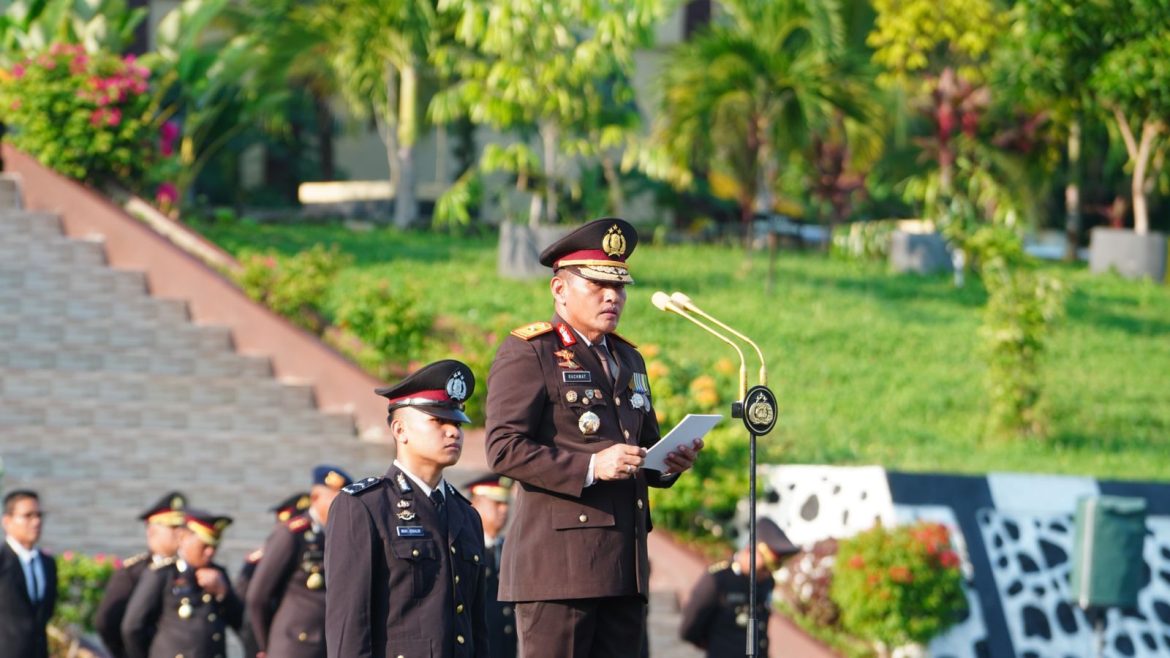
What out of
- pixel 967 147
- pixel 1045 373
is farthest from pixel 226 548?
pixel 967 147

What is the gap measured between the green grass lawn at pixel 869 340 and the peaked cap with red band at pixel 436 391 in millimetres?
9167

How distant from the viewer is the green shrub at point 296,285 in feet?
57.1

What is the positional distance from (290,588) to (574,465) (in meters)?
3.89

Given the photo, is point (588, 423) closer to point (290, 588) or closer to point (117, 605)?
point (290, 588)

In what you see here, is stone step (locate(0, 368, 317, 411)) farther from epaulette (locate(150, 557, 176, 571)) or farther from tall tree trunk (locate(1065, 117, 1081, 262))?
tall tree trunk (locate(1065, 117, 1081, 262))

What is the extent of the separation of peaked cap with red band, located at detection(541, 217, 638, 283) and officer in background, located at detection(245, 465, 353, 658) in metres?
3.42

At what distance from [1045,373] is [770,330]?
263 cm

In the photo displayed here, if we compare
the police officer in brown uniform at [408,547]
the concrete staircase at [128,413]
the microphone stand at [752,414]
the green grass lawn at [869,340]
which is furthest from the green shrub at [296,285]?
the police officer in brown uniform at [408,547]

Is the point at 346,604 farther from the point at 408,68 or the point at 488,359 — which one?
the point at 408,68

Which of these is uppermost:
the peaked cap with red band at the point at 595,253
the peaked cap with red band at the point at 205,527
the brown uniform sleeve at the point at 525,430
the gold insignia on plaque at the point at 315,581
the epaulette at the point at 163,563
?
the peaked cap with red band at the point at 595,253

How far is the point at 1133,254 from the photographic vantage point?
25.5m

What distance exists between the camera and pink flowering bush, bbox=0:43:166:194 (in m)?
19.2

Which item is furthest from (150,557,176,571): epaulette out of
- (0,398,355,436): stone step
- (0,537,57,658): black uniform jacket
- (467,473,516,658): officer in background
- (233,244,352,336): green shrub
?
(233,244,352,336): green shrub

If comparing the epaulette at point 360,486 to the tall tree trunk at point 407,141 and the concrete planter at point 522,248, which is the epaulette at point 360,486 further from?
the tall tree trunk at point 407,141
